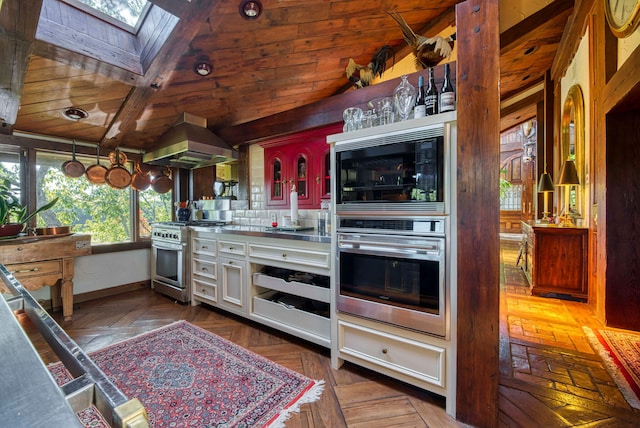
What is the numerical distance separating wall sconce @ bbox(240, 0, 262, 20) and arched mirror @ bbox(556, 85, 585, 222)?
12.8 ft

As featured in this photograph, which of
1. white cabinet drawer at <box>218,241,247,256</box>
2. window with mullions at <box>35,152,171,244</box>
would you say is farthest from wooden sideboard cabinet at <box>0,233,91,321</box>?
white cabinet drawer at <box>218,241,247,256</box>

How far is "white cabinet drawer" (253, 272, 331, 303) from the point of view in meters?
2.06

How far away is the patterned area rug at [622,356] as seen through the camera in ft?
5.34

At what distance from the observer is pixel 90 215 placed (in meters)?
3.48

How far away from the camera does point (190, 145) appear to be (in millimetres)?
3006

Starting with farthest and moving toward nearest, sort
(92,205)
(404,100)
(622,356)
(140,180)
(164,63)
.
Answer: (140,180), (92,205), (164,63), (622,356), (404,100)

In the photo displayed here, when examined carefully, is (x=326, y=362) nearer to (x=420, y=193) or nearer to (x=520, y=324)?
(x=420, y=193)

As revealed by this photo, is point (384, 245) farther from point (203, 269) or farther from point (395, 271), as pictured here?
point (203, 269)

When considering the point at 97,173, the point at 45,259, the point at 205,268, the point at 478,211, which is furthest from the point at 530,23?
the point at 45,259

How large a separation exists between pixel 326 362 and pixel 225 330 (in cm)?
104

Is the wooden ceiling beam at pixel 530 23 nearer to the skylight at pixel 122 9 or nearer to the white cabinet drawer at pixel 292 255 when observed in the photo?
the white cabinet drawer at pixel 292 255

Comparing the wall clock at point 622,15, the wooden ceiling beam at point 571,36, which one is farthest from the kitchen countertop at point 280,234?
the wooden ceiling beam at point 571,36

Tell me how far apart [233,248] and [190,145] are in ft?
4.11

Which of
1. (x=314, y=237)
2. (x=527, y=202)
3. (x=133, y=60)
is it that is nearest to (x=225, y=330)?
(x=314, y=237)
